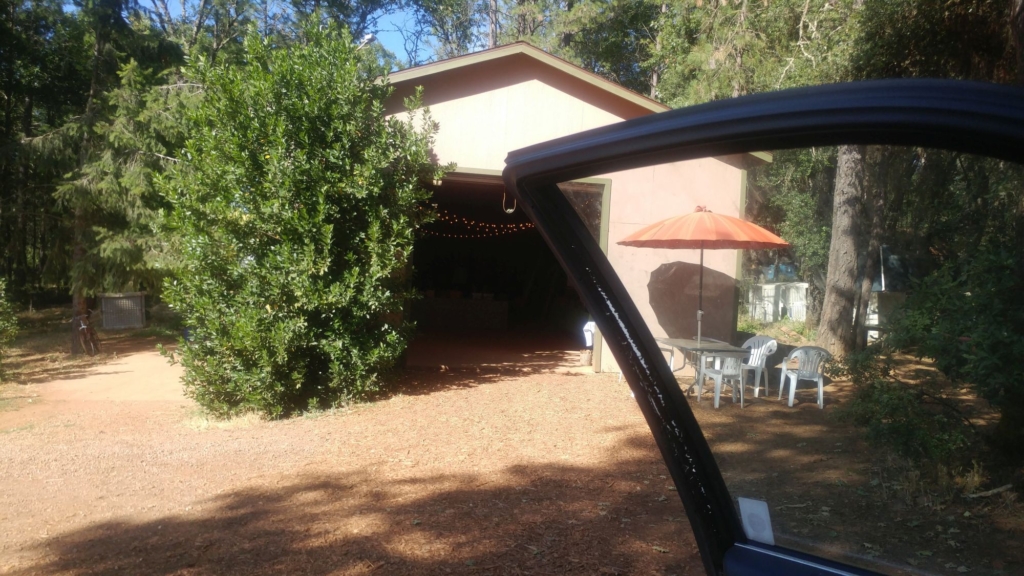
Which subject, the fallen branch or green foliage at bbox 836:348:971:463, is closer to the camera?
the fallen branch

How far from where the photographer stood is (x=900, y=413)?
4.45 feet

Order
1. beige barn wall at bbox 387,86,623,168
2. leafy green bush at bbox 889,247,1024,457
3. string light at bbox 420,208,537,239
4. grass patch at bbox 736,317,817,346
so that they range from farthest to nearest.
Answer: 1. string light at bbox 420,208,537,239
2. beige barn wall at bbox 387,86,623,168
3. grass patch at bbox 736,317,817,346
4. leafy green bush at bbox 889,247,1024,457

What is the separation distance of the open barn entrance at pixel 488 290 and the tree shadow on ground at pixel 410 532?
5.89m

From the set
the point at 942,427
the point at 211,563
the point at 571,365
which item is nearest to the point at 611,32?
the point at 571,365

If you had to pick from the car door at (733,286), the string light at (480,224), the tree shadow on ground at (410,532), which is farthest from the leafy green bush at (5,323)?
the car door at (733,286)

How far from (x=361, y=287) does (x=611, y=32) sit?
21750 mm

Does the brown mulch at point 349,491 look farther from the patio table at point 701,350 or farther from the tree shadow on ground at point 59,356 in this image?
the tree shadow on ground at point 59,356

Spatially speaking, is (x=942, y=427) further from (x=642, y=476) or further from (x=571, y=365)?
(x=571, y=365)

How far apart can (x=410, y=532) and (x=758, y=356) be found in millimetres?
3420

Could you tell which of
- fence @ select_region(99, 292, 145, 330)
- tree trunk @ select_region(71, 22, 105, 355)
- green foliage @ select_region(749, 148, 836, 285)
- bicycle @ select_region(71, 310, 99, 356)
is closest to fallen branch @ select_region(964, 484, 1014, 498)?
green foliage @ select_region(749, 148, 836, 285)

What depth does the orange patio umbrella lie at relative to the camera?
158 centimetres

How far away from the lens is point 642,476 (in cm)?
581

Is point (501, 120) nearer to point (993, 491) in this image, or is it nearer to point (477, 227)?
point (477, 227)

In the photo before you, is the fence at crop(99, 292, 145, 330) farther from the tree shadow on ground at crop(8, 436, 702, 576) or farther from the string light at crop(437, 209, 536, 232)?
the tree shadow on ground at crop(8, 436, 702, 576)
